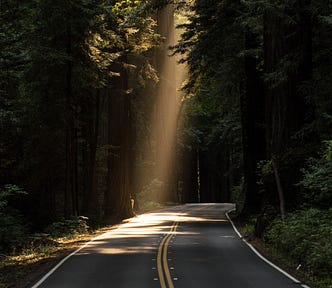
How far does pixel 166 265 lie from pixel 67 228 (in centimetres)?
1168

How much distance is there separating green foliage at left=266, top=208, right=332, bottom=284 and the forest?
46mm

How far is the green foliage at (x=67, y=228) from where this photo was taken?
26297 millimetres

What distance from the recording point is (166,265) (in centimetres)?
1644

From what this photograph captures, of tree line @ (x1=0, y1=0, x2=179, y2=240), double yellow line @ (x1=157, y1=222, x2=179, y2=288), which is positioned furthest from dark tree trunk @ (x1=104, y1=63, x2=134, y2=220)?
double yellow line @ (x1=157, y1=222, x2=179, y2=288)

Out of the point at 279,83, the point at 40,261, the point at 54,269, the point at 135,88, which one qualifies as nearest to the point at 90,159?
the point at 135,88

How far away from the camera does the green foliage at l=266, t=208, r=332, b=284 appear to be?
1464 centimetres

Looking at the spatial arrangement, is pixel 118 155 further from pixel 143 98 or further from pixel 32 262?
pixel 32 262

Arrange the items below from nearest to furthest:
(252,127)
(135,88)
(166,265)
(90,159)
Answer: (166,265), (252,127), (90,159), (135,88)

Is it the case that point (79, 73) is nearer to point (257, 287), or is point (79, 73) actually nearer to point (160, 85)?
point (257, 287)

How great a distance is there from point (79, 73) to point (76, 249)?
10.2 m

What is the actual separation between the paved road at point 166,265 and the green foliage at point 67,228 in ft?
6.09

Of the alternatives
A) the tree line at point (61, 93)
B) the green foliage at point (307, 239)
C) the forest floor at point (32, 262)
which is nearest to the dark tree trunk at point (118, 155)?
the tree line at point (61, 93)

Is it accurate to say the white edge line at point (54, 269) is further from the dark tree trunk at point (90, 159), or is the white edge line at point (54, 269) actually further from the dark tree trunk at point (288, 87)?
the dark tree trunk at point (90, 159)

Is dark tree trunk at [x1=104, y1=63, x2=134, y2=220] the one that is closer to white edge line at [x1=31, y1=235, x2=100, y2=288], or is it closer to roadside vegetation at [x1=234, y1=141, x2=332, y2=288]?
white edge line at [x1=31, y1=235, x2=100, y2=288]
